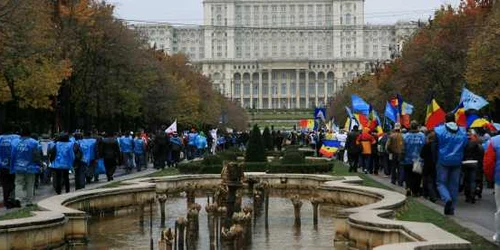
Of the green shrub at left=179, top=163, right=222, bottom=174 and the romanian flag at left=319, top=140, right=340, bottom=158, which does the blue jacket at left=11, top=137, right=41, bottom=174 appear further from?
the romanian flag at left=319, top=140, right=340, bottom=158

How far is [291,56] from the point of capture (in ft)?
652

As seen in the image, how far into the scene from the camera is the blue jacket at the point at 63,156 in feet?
61.0

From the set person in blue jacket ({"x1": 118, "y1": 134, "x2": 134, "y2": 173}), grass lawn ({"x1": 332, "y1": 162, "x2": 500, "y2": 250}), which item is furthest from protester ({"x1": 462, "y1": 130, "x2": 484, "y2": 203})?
person in blue jacket ({"x1": 118, "y1": 134, "x2": 134, "y2": 173})

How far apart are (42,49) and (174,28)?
167288 mm

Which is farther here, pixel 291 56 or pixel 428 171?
pixel 291 56

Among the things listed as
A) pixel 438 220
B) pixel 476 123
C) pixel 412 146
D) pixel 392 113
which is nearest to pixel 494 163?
pixel 438 220

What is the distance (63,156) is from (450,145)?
8.89 m

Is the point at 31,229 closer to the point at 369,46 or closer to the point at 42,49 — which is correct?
the point at 42,49

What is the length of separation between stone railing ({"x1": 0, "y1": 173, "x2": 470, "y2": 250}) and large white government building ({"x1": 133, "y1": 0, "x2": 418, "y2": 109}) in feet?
549

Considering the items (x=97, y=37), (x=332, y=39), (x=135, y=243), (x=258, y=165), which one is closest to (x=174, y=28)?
(x=332, y=39)

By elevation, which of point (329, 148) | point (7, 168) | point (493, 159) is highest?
point (493, 159)

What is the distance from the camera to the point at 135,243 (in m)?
12.3

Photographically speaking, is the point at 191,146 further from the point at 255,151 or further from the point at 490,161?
the point at 490,161

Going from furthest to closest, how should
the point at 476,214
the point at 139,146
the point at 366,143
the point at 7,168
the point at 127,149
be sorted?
the point at 139,146, the point at 127,149, the point at 366,143, the point at 7,168, the point at 476,214
